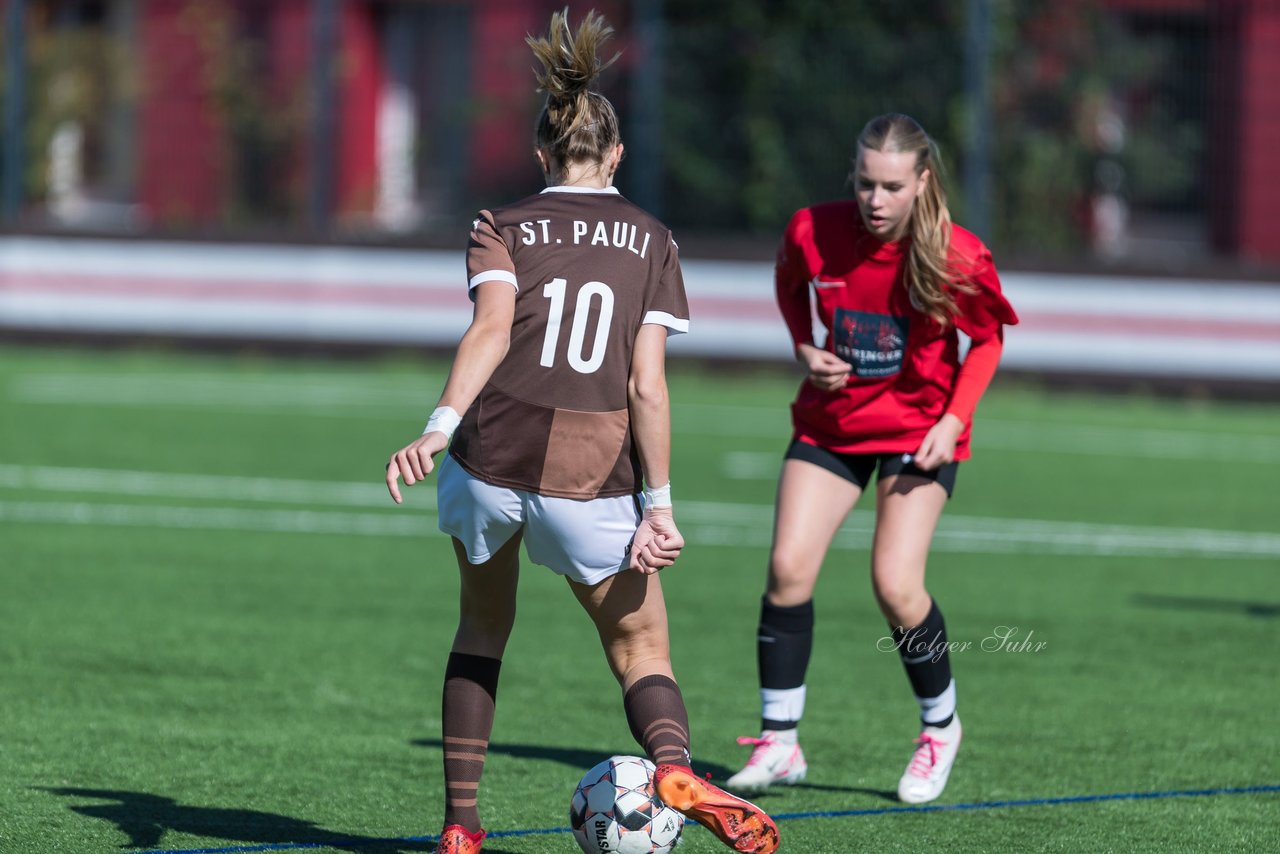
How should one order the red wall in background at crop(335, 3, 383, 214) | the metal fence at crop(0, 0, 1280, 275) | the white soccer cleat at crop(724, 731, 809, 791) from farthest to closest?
1. the red wall in background at crop(335, 3, 383, 214)
2. the metal fence at crop(0, 0, 1280, 275)
3. the white soccer cleat at crop(724, 731, 809, 791)

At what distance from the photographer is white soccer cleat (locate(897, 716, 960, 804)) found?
583 cm

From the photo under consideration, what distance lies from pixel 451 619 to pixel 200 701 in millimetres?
1910

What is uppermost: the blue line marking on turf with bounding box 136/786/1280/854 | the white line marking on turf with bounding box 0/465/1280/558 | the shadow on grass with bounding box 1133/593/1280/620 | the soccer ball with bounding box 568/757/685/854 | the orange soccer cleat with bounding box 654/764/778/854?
the orange soccer cleat with bounding box 654/764/778/854

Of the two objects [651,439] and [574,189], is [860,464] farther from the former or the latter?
[574,189]

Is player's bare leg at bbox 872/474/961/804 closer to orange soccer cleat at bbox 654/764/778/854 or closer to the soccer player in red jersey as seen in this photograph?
the soccer player in red jersey

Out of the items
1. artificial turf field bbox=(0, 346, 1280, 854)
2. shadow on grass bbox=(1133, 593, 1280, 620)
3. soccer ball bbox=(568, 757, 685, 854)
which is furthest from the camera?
shadow on grass bbox=(1133, 593, 1280, 620)

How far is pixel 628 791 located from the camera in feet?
15.9

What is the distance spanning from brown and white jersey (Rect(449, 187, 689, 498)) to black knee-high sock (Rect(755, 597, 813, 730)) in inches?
56.1

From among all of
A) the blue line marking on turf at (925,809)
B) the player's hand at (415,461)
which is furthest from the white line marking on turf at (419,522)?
the player's hand at (415,461)

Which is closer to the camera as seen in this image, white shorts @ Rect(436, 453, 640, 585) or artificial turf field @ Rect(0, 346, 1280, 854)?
white shorts @ Rect(436, 453, 640, 585)

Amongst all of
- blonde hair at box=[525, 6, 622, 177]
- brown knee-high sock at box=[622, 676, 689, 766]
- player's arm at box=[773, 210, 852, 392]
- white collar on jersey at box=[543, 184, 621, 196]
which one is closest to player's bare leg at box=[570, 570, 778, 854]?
brown knee-high sock at box=[622, 676, 689, 766]

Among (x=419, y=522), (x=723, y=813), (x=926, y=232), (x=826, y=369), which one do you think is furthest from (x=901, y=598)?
(x=419, y=522)

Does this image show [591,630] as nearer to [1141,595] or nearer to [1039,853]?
[1141,595]

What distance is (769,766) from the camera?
595 cm
